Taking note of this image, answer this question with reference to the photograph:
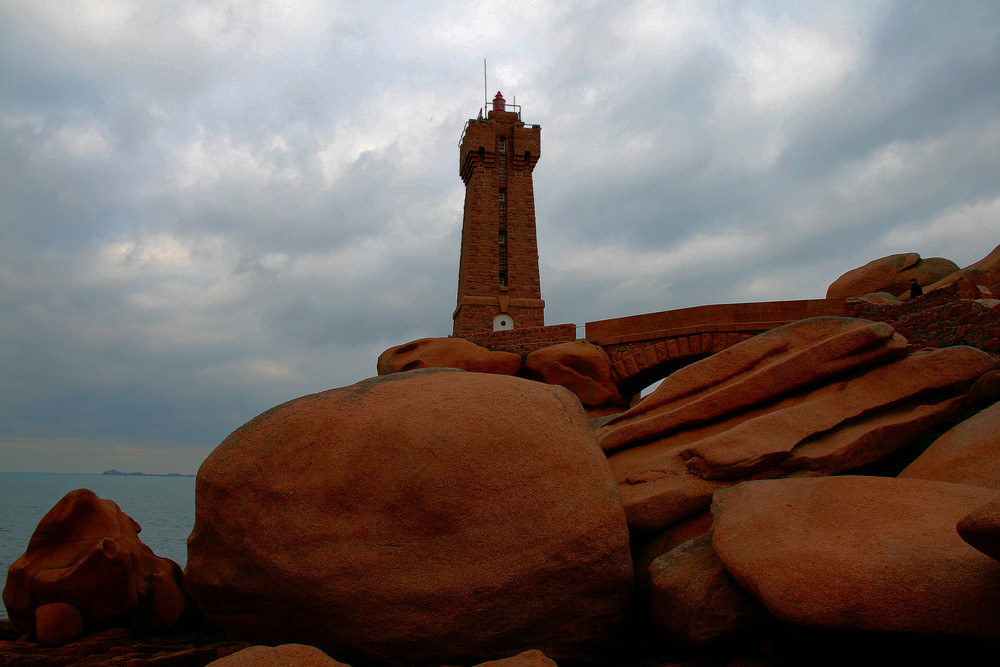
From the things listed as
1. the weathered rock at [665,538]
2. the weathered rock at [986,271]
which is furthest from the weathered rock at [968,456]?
the weathered rock at [986,271]

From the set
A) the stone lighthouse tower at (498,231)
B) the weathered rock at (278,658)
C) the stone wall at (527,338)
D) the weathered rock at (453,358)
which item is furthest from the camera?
the stone lighthouse tower at (498,231)

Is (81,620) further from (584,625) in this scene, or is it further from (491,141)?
(491,141)

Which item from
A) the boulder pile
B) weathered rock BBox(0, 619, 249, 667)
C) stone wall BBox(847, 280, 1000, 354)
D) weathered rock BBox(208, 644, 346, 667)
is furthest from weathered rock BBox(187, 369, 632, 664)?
stone wall BBox(847, 280, 1000, 354)

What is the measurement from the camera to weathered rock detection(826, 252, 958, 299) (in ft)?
55.9

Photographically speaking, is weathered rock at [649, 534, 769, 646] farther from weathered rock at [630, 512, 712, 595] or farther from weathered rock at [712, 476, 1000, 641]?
weathered rock at [630, 512, 712, 595]

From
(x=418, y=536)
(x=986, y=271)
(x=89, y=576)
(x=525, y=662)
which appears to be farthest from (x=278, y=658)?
(x=986, y=271)

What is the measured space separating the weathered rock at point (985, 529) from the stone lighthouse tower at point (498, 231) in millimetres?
20050

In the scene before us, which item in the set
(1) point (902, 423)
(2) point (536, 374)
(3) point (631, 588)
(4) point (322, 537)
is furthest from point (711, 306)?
(4) point (322, 537)

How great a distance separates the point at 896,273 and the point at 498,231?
42.3 ft

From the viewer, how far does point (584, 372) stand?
43.1ft

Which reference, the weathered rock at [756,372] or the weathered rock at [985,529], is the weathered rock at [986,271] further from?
the weathered rock at [985,529]

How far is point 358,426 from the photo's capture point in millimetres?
4469

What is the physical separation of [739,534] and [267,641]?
317 centimetres

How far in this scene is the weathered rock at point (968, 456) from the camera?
4.40m
